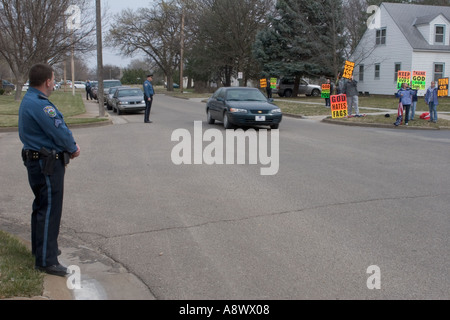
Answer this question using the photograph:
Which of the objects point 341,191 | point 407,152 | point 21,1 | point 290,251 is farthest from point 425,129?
point 21,1

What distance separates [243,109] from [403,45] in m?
28.4

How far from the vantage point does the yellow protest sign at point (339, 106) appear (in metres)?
21.2

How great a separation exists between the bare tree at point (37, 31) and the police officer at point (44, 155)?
1078 inches

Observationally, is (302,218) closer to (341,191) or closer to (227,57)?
(341,191)

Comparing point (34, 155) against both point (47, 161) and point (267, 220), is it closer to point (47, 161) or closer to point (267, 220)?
point (47, 161)

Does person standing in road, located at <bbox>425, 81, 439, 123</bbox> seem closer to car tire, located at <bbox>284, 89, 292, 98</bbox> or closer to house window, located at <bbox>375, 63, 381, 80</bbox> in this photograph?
house window, located at <bbox>375, 63, 381, 80</bbox>

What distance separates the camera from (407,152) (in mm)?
11922

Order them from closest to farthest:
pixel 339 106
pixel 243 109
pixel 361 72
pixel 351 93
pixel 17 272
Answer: pixel 17 272, pixel 243 109, pixel 339 106, pixel 351 93, pixel 361 72

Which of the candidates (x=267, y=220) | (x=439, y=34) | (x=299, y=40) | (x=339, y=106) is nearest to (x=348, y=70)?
(x=339, y=106)

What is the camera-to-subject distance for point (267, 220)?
6.21 m

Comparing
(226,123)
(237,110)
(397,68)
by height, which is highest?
(397,68)

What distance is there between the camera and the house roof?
38.8 meters

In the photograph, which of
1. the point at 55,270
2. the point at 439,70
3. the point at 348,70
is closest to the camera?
the point at 55,270

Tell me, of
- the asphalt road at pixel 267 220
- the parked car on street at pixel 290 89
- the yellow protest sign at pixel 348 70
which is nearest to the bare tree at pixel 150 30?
the parked car on street at pixel 290 89
